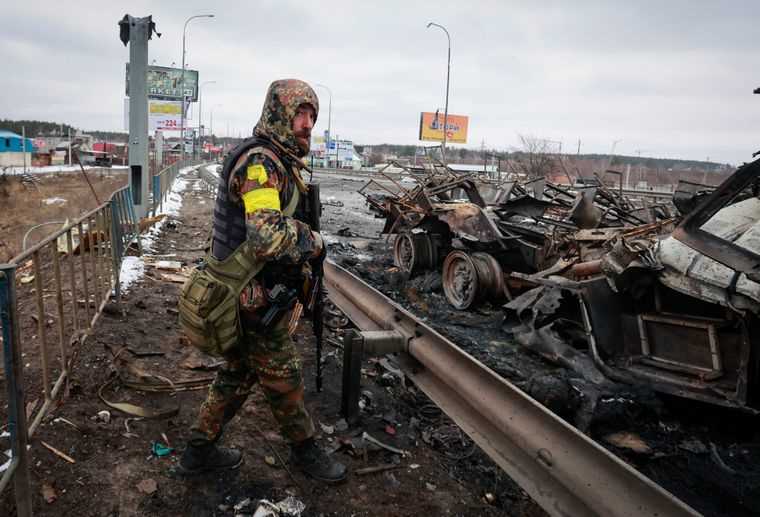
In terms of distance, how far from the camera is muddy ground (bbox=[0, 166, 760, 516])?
2.51 m

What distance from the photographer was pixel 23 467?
2055 millimetres

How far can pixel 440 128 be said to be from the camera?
69.9 metres

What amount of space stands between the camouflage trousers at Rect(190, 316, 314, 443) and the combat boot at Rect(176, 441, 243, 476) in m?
0.05

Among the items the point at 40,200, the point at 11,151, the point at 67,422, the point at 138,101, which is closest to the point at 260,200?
the point at 67,422

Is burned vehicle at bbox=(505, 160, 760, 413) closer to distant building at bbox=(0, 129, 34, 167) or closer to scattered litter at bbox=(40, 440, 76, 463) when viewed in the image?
scattered litter at bbox=(40, 440, 76, 463)

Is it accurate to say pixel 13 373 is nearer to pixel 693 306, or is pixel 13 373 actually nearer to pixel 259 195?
pixel 259 195

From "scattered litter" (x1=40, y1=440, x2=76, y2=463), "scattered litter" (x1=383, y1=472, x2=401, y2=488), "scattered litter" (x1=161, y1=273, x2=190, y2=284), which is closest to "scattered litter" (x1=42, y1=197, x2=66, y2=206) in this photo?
"scattered litter" (x1=161, y1=273, x2=190, y2=284)

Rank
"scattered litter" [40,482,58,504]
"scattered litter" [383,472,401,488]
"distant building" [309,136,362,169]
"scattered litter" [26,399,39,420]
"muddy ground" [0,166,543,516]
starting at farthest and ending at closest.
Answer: "distant building" [309,136,362,169]
"scattered litter" [26,399,39,420]
"scattered litter" [383,472,401,488]
"muddy ground" [0,166,543,516]
"scattered litter" [40,482,58,504]

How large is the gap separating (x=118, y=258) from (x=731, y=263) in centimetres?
513

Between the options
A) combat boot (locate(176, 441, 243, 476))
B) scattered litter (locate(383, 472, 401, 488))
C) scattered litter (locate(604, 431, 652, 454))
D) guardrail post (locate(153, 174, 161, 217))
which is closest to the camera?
combat boot (locate(176, 441, 243, 476))

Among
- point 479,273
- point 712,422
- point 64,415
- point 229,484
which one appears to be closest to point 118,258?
point 64,415

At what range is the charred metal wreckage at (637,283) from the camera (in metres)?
3.20

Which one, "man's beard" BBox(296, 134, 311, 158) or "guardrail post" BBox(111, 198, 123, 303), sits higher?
"man's beard" BBox(296, 134, 311, 158)


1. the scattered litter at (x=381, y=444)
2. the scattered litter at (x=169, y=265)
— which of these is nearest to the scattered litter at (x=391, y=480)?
the scattered litter at (x=381, y=444)
